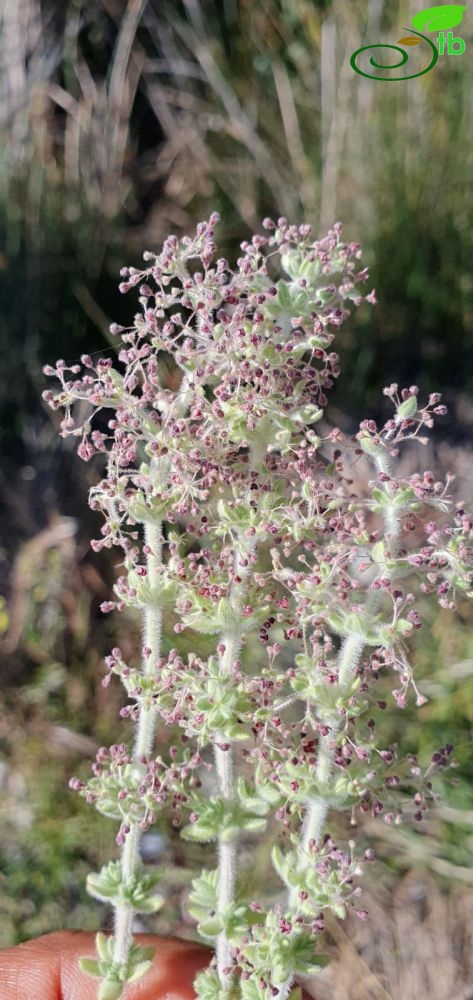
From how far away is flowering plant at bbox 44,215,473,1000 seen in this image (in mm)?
1128

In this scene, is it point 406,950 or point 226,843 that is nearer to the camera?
point 226,843

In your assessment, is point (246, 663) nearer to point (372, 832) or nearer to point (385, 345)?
point (372, 832)

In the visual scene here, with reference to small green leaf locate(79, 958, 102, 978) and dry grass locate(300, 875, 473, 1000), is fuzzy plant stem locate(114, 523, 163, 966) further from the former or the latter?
dry grass locate(300, 875, 473, 1000)

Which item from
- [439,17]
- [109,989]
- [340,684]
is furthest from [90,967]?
[439,17]

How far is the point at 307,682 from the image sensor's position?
120 centimetres

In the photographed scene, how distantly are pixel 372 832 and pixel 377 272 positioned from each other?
221 cm

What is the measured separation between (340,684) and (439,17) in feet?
9.80

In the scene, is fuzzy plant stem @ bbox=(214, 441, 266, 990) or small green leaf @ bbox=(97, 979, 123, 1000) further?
small green leaf @ bbox=(97, 979, 123, 1000)

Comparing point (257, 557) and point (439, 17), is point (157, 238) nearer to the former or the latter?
point (439, 17)

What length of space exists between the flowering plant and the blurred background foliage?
1.36m

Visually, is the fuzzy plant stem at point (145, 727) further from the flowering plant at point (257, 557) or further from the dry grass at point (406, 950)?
the dry grass at point (406, 950)

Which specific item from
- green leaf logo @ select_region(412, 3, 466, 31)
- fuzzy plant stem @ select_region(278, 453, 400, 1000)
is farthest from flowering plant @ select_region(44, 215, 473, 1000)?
green leaf logo @ select_region(412, 3, 466, 31)

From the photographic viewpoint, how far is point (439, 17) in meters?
3.14

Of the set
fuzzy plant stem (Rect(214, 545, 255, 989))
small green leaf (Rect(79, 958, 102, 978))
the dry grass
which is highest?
fuzzy plant stem (Rect(214, 545, 255, 989))
